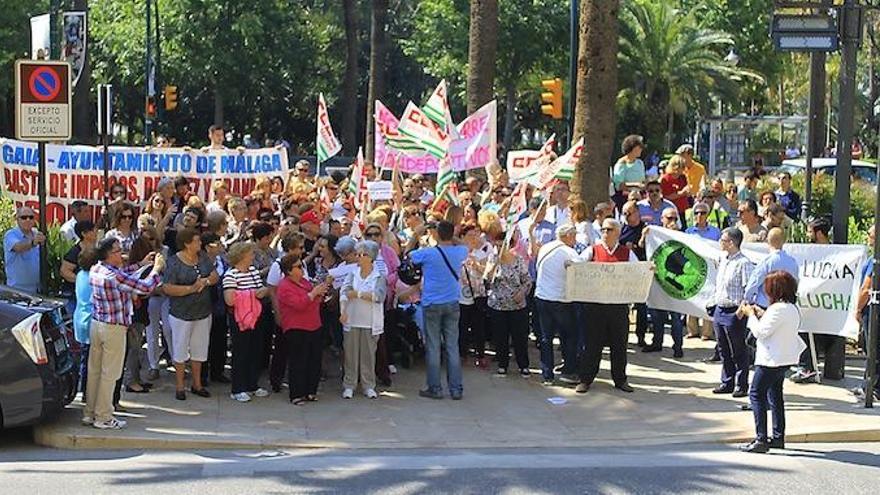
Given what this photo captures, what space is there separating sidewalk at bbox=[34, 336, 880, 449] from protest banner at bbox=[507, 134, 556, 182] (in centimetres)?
287

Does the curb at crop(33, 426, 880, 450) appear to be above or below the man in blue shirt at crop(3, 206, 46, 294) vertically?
below

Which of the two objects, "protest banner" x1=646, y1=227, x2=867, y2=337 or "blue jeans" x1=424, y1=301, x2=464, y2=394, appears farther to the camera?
"protest banner" x1=646, y1=227, x2=867, y2=337

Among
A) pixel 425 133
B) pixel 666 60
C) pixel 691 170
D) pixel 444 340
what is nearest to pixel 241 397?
pixel 444 340

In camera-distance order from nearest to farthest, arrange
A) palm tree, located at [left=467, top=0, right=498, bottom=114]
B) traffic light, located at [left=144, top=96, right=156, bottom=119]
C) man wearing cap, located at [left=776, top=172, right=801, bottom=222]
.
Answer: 1. man wearing cap, located at [left=776, top=172, right=801, bottom=222]
2. palm tree, located at [left=467, top=0, right=498, bottom=114]
3. traffic light, located at [left=144, top=96, right=156, bottom=119]

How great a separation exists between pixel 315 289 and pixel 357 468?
101 inches

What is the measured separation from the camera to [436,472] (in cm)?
939

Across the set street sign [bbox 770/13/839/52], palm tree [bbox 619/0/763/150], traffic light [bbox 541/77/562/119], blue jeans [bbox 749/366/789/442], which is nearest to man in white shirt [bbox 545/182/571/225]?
street sign [bbox 770/13/839/52]

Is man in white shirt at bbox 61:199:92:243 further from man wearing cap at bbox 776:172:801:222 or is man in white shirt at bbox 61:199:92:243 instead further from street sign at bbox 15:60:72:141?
man wearing cap at bbox 776:172:801:222

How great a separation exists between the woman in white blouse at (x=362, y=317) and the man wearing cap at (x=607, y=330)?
2.10 metres

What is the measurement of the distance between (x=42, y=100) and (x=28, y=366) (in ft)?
11.1

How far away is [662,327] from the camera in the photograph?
47.5 ft

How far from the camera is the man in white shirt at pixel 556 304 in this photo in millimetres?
12461

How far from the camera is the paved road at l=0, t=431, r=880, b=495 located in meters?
8.88

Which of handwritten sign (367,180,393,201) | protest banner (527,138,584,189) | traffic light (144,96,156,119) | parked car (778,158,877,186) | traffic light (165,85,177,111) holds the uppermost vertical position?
traffic light (165,85,177,111)
